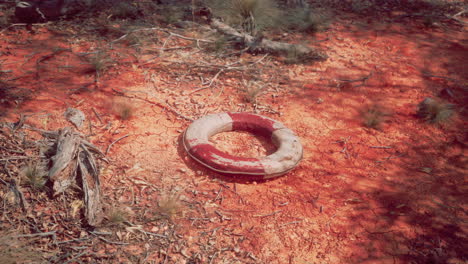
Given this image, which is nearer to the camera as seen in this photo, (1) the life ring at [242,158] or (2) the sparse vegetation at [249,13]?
(1) the life ring at [242,158]

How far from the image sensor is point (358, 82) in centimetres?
446

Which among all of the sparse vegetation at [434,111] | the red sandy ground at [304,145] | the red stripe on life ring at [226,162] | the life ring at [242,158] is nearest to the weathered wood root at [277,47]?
the red sandy ground at [304,145]

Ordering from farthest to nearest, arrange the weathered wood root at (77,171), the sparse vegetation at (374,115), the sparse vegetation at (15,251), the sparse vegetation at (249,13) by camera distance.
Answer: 1. the sparse vegetation at (249,13)
2. the sparse vegetation at (374,115)
3. the weathered wood root at (77,171)
4. the sparse vegetation at (15,251)

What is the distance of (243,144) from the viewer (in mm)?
3428

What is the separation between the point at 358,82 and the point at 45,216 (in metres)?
3.67

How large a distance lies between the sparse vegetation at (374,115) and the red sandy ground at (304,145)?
68 mm

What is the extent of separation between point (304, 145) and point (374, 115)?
3.01ft

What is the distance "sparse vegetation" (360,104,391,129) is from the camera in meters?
3.74

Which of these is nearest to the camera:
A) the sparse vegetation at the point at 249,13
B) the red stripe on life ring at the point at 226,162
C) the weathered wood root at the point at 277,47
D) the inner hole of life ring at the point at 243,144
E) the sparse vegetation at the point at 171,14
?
the red stripe on life ring at the point at 226,162

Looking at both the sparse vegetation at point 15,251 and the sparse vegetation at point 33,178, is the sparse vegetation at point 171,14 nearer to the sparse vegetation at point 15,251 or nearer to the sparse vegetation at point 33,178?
the sparse vegetation at point 33,178

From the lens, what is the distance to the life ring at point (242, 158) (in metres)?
2.90

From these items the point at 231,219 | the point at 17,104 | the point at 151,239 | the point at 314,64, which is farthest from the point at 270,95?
the point at 17,104

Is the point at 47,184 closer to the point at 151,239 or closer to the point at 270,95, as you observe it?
the point at 151,239

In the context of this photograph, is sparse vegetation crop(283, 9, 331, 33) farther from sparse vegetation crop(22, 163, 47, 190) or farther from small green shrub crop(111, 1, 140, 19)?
sparse vegetation crop(22, 163, 47, 190)
